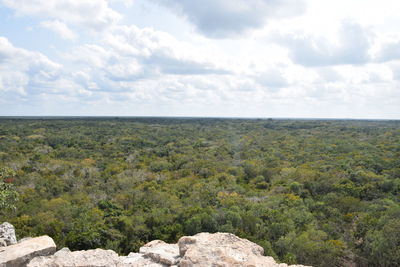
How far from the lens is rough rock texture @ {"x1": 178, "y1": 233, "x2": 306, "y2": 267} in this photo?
911 centimetres

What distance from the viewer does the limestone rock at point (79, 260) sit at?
1002 centimetres

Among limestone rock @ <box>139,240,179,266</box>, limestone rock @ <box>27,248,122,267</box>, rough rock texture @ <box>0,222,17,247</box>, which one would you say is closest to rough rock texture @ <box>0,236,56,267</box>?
limestone rock @ <box>27,248,122,267</box>

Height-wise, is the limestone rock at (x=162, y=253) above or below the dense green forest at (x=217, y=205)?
above

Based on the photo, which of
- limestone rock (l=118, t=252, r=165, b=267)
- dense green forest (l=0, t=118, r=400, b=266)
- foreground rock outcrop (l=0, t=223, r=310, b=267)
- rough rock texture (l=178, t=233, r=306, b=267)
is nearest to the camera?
rough rock texture (l=178, t=233, r=306, b=267)

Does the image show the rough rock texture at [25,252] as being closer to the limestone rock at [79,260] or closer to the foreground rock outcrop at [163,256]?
the foreground rock outcrop at [163,256]

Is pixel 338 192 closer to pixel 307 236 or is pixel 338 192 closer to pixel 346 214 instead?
pixel 346 214

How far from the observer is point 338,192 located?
96.3ft

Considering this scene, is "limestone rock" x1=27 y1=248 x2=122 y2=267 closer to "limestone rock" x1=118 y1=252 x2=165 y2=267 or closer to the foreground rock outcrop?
the foreground rock outcrop

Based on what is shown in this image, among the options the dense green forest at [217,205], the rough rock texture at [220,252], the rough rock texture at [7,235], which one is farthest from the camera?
the dense green forest at [217,205]

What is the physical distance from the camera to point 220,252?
943 cm

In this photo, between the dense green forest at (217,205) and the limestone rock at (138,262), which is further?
the dense green forest at (217,205)

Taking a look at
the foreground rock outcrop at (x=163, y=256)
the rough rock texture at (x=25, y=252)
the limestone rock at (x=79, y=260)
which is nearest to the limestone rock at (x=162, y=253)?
the foreground rock outcrop at (x=163, y=256)

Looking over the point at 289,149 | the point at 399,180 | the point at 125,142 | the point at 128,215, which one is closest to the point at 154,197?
Result: the point at 128,215

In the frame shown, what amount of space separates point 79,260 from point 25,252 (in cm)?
229
